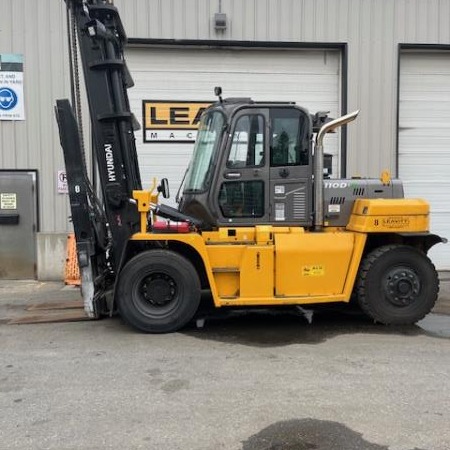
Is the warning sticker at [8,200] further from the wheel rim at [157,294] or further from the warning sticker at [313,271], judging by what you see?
the warning sticker at [313,271]

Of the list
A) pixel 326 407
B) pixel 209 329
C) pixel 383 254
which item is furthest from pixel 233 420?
pixel 383 254

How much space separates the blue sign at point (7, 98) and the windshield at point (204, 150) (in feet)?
16.7

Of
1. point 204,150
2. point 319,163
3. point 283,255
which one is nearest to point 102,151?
point 204,150

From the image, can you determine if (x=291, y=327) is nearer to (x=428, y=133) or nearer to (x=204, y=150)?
(x=204, y=150)

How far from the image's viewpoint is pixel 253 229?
7004 mm

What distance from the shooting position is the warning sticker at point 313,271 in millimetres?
6871

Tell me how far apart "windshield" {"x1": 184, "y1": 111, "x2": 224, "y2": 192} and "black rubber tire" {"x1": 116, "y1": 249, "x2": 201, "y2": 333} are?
3.51ft

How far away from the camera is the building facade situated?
→ 11016mm

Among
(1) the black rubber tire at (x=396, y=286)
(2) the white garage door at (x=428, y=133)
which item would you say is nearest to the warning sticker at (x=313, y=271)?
(1) the black rubber tire at (x=396, y=286)

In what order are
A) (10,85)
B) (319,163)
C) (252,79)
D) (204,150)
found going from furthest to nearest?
(252,79), (10,85), (204,150), (319,163)

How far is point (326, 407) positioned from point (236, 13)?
8.59 m

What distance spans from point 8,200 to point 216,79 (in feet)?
15.2

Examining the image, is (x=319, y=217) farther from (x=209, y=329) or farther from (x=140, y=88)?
(x=140, y=88)

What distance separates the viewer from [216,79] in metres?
11.5
